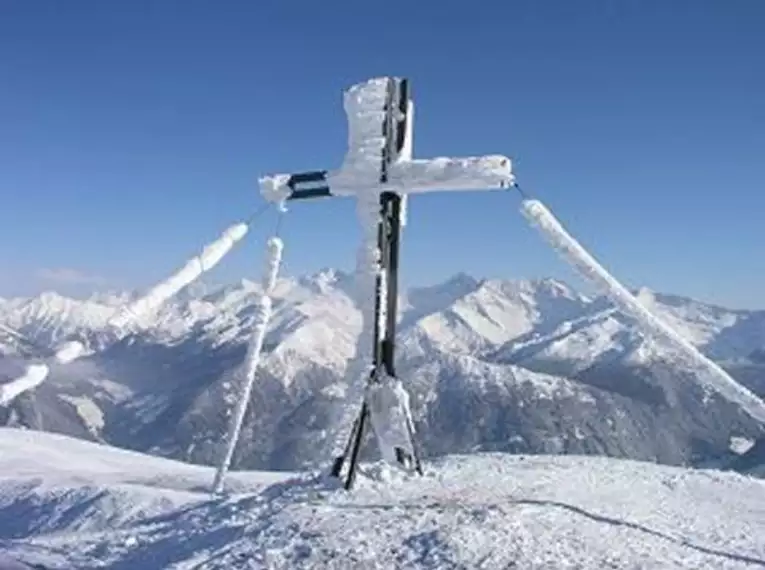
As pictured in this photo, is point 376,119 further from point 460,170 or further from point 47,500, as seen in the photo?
point 47,500

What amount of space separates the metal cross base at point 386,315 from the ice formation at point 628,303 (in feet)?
11.0

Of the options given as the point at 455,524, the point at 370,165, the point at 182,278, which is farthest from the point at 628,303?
the point at 182,278

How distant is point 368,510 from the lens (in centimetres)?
2169

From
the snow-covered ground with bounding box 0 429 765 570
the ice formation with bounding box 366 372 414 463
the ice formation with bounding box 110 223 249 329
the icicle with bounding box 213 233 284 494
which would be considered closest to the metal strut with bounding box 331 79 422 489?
the ice formation with bounding box 366 372 414 463

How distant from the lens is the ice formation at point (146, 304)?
1625cm

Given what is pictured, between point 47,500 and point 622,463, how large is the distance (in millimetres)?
17669

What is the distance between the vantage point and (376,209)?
2358 cm

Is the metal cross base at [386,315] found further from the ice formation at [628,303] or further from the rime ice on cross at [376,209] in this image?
the ice formation at [628,303]

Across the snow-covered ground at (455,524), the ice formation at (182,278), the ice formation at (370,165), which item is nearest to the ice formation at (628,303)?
the ice formation at (370,165)

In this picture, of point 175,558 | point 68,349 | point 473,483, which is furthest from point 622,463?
point 68,349

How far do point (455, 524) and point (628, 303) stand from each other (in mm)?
5713

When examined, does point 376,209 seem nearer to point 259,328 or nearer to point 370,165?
point 370,165

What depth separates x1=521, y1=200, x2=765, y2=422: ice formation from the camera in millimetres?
20203

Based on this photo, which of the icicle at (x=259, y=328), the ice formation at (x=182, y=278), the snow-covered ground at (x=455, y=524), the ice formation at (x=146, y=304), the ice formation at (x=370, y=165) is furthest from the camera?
the icicle at (x=259, y=328)
